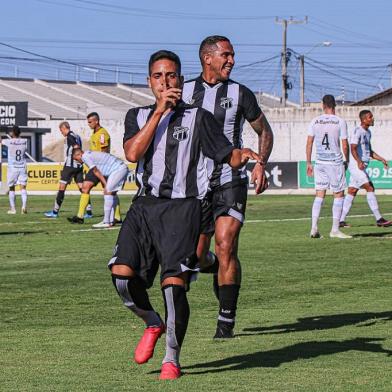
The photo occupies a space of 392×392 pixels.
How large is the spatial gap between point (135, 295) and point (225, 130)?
2271 mm

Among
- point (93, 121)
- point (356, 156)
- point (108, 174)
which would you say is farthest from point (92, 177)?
point (356, 156)

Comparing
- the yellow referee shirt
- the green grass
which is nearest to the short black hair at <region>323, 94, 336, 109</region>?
the green grass

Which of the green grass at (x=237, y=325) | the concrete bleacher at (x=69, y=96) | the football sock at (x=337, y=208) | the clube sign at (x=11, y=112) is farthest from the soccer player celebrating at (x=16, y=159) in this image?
the concrete bleacher at (x=69, y=96)

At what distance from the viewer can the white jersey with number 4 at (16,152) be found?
98.0 ft

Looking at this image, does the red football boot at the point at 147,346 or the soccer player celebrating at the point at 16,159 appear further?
the soccer player celebrating at the point at 16,159

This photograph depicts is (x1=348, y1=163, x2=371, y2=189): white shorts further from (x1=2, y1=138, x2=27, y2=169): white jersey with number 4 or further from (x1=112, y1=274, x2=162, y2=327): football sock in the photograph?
(x1=112, y1=274, x2=162, y2=327): football sock

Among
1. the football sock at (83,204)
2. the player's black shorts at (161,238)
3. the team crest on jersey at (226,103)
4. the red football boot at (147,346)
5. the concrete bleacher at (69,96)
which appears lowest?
the red football boot at (147,346)

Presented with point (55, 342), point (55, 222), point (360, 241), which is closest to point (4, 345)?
point (55, 342)

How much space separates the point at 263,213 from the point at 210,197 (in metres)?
18.7

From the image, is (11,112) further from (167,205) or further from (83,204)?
(167,205)

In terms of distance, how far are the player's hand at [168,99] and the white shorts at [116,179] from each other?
15.4 m

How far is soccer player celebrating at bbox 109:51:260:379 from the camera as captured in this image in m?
6.96

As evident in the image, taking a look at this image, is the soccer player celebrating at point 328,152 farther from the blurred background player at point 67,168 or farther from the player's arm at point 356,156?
the blurred background player at point 67,168

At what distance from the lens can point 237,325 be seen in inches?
372
